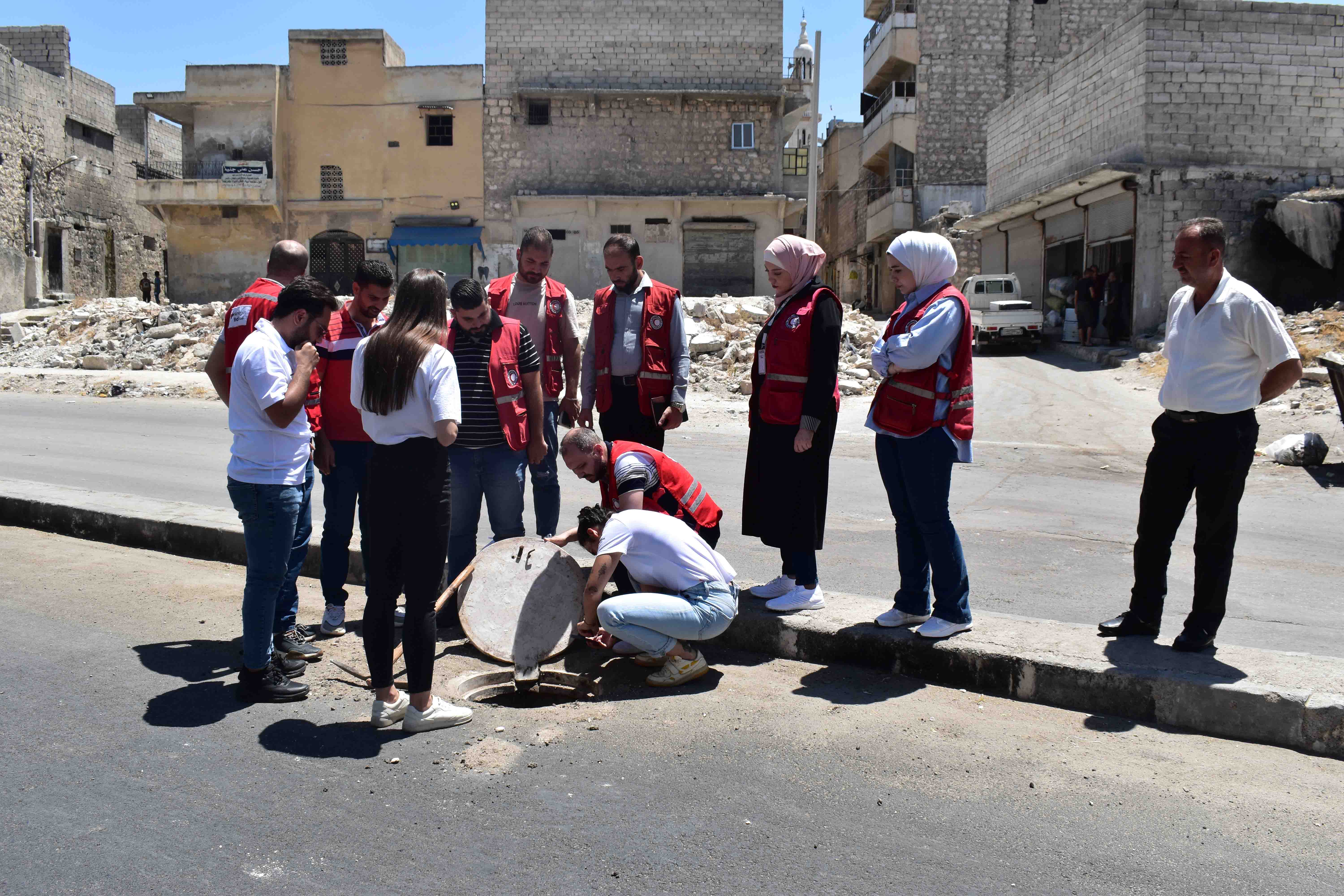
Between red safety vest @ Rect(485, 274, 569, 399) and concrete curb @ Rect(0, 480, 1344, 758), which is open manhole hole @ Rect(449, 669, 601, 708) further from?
red safety vest @ Rect(485, 274, 569, 399)

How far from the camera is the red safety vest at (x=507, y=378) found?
513cm

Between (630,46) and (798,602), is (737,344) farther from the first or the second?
(630,46)

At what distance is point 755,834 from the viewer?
10.1ft

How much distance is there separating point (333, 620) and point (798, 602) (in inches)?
93.0

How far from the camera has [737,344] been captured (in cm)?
2105

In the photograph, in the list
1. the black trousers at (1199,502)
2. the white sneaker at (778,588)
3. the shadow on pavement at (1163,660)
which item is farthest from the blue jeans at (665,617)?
the black trousers at (1199,502)

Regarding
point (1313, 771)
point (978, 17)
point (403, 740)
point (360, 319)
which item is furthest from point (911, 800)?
point (978, 17)

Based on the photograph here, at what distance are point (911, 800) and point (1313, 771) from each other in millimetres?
1519

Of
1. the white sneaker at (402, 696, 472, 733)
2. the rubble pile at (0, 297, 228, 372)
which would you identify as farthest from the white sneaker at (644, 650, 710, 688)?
the rubble pile at (0, 297, 228, 372)

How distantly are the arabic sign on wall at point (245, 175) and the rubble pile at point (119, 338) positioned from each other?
6.75 metres

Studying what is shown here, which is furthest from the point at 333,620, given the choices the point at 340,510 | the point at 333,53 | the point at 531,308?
the point at 333,53

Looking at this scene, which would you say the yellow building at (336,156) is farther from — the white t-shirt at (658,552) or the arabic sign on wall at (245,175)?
the white t-shirt at (658,552)

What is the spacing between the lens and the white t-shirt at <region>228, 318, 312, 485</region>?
4.07 meters

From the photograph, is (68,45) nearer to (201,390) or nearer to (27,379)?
(27,379)
